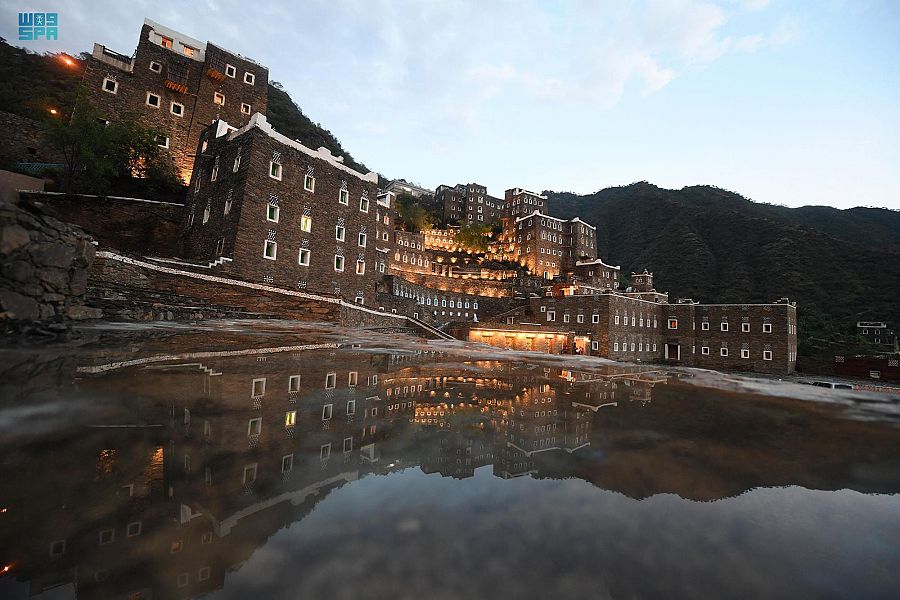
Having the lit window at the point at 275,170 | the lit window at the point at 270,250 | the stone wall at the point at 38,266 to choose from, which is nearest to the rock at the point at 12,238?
the stone wall at the point at 38,266

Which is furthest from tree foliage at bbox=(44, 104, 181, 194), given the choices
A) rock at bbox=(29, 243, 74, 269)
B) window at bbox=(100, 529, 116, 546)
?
window at bbox=(100, 529, 116, 546)

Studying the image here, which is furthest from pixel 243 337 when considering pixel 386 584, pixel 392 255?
pixel 392 255

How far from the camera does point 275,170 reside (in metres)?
23.1

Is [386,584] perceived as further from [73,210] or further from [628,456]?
[73,210]

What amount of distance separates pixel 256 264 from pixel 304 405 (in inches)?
837

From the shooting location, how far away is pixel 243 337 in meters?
8.48

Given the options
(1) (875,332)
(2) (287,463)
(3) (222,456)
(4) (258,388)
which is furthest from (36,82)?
(1) (875,332)

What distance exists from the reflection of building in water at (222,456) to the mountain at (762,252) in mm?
84159

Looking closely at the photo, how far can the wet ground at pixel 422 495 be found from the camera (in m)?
1.33

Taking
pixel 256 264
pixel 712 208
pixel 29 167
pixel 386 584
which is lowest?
pixel 386 584

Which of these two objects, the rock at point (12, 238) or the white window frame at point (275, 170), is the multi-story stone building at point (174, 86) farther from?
the rock at point (12, 238)

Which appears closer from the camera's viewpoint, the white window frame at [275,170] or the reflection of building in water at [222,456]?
the reflection of building in water at [222,456]

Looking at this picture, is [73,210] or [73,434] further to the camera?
[73,210]

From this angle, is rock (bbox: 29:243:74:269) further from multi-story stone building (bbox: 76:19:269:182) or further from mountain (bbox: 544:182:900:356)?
mountain (bbox: 544:182:900:356)
